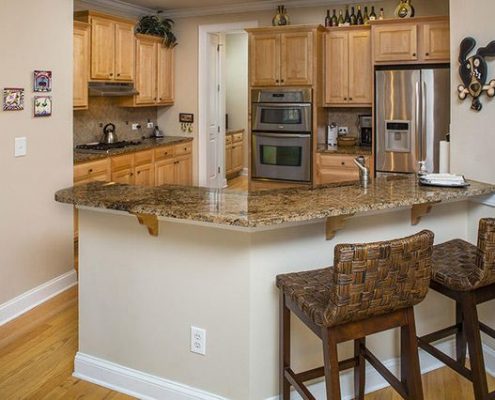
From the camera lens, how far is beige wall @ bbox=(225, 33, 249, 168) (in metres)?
9.16

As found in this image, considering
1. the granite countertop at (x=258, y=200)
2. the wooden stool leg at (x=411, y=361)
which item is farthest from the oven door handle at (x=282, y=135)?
the wooden stool leg at (x=411, y=361)

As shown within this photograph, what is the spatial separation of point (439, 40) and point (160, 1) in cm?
333

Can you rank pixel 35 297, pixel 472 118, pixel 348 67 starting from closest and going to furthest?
pixel 472 118, pixel 35 297, pixel 348 67

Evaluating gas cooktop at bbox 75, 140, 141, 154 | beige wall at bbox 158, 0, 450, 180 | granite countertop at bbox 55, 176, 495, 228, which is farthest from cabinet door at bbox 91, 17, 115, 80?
granite countertop at bbox 55, 176, 495, 228

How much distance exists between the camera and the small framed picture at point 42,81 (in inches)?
135

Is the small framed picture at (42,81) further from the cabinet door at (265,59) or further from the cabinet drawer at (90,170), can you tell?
the cabinet door at (265,59)

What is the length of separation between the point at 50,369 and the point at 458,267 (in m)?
2.22

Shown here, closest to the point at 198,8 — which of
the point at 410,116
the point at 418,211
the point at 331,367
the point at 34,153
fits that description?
the point at 410,116

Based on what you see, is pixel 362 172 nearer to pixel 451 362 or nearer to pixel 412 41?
pixel 451 362

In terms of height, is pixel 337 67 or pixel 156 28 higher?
pixel 156 28

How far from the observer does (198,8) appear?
6.55m

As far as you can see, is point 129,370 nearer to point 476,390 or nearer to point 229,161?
point 476,390

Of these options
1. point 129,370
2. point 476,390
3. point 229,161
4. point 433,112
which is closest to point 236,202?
point 129,370

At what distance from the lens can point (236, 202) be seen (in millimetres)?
2201
